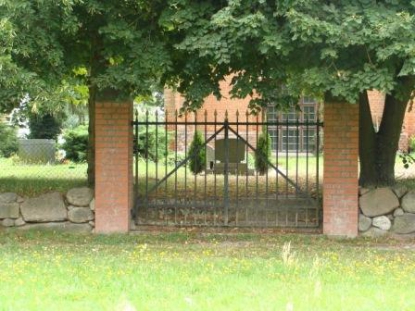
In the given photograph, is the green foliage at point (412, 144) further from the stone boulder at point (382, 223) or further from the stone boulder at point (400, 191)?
the stone boulder at point (382, 223)

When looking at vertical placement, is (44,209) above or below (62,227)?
above

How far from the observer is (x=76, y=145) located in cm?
2331

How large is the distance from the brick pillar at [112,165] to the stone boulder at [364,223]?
351 cm

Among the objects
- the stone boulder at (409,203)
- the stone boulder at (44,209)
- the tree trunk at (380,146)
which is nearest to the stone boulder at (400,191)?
the stone boulder at (409,203)

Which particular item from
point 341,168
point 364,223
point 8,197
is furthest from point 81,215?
point 364,223

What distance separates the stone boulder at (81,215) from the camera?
33.8 feet

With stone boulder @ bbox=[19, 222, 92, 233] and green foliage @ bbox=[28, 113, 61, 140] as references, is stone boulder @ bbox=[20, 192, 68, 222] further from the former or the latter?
green foliage @ bbox=[28, 113, 61, 140]

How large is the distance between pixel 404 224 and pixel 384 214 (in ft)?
1.09

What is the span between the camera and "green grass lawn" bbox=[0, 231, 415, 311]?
5.71m

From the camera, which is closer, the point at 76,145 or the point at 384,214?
the point at 384,214

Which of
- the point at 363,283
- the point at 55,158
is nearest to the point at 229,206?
the point at 363,283

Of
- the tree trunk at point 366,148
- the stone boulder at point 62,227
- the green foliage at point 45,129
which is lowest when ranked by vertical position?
the stone boulder at point 62,227

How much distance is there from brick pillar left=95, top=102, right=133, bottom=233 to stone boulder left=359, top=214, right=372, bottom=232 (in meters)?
3.51

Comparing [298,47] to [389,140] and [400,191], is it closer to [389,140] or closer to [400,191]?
[400,191]
